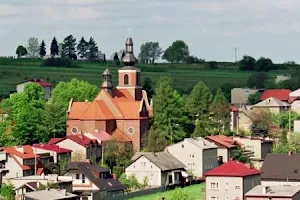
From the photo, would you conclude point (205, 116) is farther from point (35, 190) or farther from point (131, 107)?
point (35, 190)

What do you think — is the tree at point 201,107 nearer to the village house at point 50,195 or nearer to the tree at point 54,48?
the village house at point 50,195

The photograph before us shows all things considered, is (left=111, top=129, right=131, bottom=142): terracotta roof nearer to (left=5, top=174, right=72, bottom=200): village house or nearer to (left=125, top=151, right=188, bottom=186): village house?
(left=125, top=151, right=188, bottom=186): village house

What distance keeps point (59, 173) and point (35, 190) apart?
934 centimetres

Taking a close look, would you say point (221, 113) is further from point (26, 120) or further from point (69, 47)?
point (69, 47)

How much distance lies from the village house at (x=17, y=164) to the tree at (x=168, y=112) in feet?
50.9

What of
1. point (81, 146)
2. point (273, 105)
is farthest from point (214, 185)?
point (273, 105)

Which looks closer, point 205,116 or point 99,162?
point 99,162

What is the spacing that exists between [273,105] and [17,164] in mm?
41233

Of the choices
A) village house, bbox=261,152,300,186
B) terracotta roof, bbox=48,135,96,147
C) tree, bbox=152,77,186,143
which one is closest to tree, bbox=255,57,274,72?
tree, bbox=152,77,186,143

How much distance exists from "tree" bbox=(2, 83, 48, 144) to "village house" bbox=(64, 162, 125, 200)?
1342 cm

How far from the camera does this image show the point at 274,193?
6244 cm

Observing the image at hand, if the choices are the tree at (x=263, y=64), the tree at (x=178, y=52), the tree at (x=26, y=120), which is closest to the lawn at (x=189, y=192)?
the tree at (x=26, y=120)

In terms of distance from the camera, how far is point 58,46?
182 m

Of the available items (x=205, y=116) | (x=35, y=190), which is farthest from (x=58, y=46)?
(x=35, y=190)
